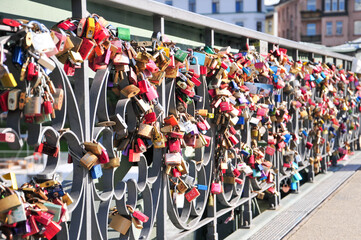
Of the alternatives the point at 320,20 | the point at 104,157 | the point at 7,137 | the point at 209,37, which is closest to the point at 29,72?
the point at 7,137

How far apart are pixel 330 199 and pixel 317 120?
143cm

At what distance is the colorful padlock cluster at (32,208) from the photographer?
204cm

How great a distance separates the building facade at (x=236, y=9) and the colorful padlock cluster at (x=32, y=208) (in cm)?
6885

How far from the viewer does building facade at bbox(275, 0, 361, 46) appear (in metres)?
73.5

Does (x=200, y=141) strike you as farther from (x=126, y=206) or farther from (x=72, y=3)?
(x=72, y=3)

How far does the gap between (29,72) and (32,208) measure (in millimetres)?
513

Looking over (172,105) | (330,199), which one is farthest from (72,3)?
(330,199)

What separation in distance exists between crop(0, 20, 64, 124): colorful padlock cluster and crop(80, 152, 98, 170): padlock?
1.21 feet

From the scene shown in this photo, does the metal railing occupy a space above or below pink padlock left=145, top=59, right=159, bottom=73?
below

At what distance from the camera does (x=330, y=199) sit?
6.29m

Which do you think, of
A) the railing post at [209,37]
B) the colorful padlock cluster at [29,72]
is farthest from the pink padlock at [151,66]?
the railing post at [209,37]

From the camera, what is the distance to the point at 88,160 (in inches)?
98.8

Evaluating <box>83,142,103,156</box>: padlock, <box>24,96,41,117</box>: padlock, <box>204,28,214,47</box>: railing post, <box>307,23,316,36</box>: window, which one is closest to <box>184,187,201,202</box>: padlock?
<box>204,28,214,47</box>: railing post

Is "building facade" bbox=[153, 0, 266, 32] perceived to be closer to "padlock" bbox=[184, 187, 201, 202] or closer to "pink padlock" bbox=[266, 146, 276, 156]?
"pink padlock" bbox=[266, 146, 276, 156]
